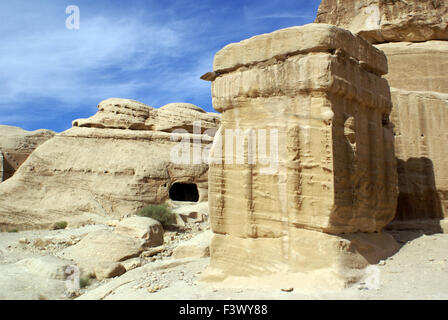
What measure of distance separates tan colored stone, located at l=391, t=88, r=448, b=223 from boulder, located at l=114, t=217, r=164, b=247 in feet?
19.2

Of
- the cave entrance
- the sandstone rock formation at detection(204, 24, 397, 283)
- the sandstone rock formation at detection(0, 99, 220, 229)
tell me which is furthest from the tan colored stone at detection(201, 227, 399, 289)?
the cave entrance

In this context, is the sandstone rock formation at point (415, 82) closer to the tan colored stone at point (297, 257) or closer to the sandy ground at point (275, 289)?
the sandy ground at point (275, 289)

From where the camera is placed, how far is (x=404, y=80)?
752cm

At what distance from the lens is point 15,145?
817 inches

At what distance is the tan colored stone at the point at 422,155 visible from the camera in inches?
241

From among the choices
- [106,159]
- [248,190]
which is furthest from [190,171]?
[248,190]

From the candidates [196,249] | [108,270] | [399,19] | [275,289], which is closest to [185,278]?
[275,289]

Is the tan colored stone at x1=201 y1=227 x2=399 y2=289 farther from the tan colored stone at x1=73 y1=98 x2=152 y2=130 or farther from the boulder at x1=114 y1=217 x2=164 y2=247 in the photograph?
the tan colored stone at x1=73 y1=98 x2=152 y2=130

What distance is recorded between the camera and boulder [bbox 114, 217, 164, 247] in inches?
376

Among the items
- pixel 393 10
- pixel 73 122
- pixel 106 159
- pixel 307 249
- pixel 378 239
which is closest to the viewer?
pixel 307 249

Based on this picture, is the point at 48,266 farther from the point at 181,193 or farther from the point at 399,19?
the point at 181,193

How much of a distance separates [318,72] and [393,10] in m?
5.59

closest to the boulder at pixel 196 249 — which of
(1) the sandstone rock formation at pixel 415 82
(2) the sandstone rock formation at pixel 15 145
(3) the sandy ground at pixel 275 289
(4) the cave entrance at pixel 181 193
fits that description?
(3) the sandy ground at pixel 275 289

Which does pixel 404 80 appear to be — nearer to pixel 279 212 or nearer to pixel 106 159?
pixel 279 212
